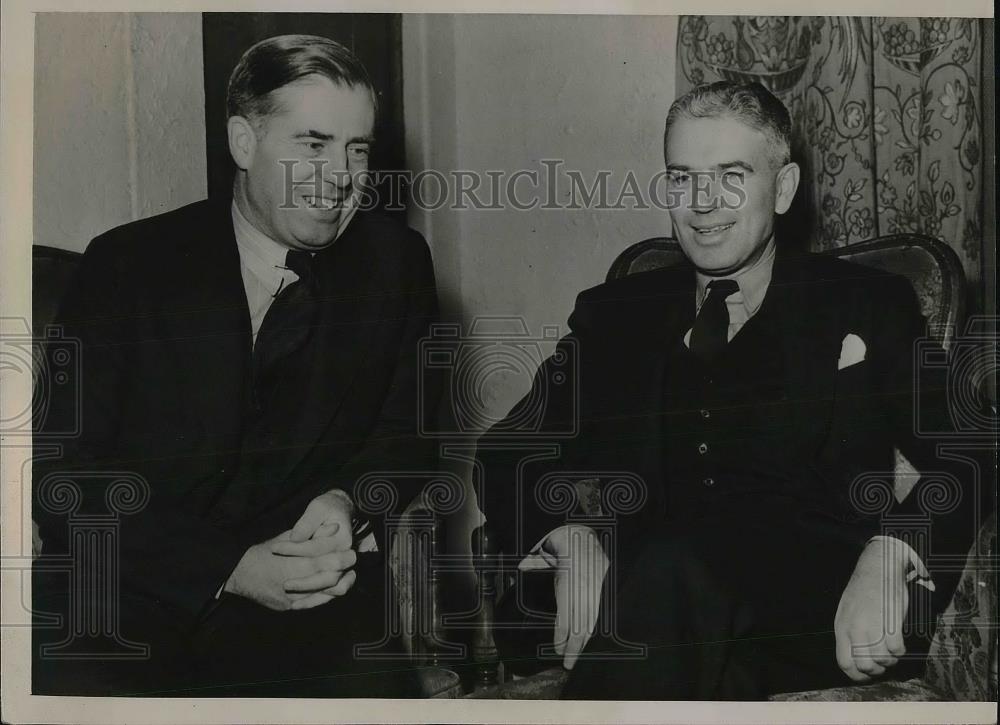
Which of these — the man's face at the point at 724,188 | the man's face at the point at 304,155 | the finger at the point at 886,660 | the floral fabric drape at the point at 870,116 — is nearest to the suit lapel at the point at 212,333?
the man's face at the point at 304,155

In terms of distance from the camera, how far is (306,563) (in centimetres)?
291

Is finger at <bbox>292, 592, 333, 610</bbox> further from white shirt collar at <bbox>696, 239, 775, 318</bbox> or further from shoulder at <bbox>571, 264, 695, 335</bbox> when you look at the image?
white shirt collar at <bbox>696, 239, 775, 318</bbox>

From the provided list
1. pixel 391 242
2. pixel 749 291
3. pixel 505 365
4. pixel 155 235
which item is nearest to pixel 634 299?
pixel 749 291

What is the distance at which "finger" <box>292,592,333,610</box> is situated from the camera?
2.91 metres

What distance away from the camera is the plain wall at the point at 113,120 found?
9.73ft

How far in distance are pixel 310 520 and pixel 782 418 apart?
1529 mm

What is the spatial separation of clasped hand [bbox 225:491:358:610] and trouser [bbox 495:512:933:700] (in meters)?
0.59

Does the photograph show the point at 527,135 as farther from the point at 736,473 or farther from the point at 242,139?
the point at 736,473

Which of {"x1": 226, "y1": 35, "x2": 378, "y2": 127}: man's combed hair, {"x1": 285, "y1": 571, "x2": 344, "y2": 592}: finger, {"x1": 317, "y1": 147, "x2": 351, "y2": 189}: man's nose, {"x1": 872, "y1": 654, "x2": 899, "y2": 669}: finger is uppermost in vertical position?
{"x1": 226, "y1": 35, "x2": 378, "y2": 127}: man's combed hair

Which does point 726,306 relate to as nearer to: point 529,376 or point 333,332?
point 529,376

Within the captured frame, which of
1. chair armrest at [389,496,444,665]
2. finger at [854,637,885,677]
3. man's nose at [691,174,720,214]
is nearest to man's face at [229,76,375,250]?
chair armrest at [389,496,444,665]

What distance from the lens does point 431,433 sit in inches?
117

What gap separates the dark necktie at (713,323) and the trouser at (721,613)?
53cm

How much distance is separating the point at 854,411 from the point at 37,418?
263 centimetres
